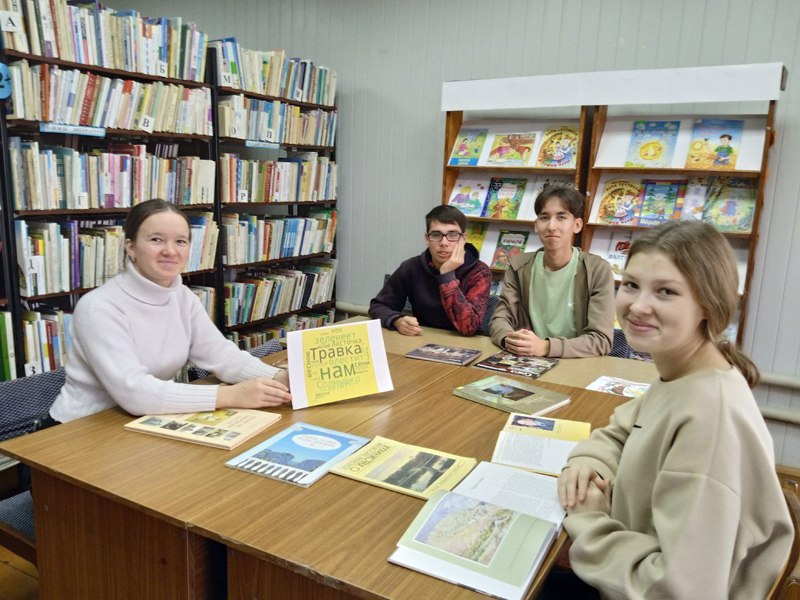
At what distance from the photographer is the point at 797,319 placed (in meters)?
3.20

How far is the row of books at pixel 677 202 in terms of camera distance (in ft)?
9.98

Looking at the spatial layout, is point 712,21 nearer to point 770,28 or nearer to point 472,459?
point 770,28

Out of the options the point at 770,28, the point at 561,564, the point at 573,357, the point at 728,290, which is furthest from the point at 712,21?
the point at 561,564

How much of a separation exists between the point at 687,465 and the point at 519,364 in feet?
4.16

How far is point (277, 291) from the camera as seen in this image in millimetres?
4023

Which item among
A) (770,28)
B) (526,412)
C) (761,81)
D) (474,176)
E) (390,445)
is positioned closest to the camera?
(390,445)

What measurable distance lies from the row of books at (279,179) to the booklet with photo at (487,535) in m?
2.81

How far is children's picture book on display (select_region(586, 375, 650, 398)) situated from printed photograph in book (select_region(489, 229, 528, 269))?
1.64m

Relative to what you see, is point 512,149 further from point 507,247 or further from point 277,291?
point 277,291

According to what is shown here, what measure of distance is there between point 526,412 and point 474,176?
2363 millimetres

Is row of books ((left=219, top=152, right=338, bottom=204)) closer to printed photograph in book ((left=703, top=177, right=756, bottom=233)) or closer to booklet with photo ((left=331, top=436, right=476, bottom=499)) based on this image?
printed photograph in book ((left=703, top=177, right=756, bottom=233))

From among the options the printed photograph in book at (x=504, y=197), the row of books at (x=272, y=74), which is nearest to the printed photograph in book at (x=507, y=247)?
the printed photograph in book at (x=504, y=197)

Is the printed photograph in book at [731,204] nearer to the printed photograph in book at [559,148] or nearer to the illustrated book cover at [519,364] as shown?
the printed photograph in book at [559,148]

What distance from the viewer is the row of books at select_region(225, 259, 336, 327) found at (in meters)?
3.76
